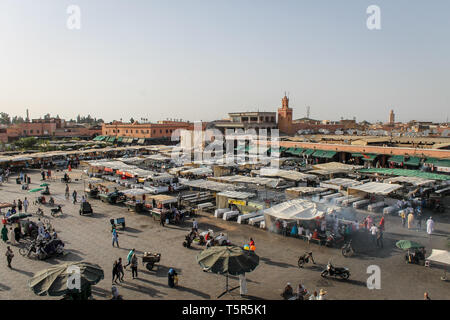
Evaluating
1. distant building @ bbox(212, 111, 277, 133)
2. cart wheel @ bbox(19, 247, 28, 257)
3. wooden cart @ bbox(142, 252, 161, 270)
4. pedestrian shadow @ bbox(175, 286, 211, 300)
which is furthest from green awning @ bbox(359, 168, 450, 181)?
distant building @ bbox(212, 111, 277, 133)

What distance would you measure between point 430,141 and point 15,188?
43.2 metres

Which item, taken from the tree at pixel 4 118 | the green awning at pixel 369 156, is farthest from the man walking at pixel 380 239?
the tree at pixel 4 118

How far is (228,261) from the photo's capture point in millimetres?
9539

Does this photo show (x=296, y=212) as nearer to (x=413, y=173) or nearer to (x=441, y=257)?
(x=441, y=257)


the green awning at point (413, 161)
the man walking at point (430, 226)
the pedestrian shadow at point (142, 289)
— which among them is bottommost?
the pedestrian shadow at point (142, 289)

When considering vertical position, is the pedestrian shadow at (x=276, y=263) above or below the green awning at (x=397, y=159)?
below

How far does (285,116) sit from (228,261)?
5610 cm

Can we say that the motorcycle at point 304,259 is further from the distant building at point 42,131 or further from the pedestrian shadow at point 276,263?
the distant building at point 42,131

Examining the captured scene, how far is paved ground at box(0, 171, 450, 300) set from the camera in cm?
1016

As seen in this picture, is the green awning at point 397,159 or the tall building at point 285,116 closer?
the green awning at point 397,159

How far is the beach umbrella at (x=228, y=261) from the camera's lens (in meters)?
9.38

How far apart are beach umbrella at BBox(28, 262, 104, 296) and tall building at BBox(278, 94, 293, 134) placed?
57.4 metres

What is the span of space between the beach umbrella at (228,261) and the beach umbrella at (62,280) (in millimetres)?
3062
